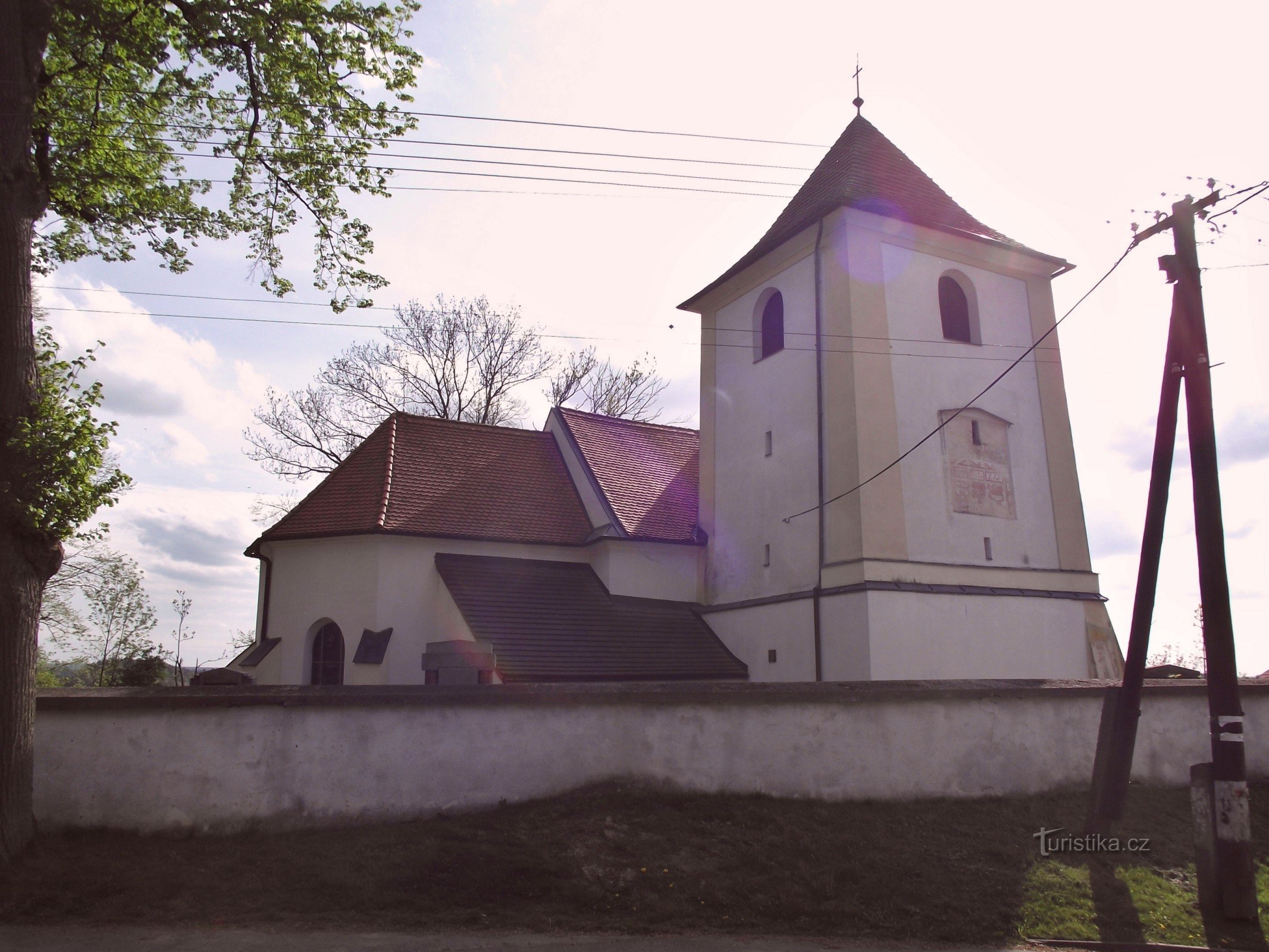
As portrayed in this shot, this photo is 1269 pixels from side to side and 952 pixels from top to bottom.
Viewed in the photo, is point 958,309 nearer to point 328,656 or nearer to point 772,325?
point 772,325

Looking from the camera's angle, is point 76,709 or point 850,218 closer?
point 76,709

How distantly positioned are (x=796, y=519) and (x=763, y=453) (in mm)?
1880

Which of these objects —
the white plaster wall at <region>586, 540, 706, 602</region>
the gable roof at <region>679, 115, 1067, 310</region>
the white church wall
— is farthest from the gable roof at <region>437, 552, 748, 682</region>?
the gable roof at <region>679, 115, 1067, 310</region>

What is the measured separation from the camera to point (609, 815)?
8.59 meters

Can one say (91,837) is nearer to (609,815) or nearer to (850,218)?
(609,815)

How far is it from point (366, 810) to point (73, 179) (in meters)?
6.92

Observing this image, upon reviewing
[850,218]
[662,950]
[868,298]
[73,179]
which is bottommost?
[662,950]

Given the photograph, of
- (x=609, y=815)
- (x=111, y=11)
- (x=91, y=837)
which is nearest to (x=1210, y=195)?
(x=609, y=815)

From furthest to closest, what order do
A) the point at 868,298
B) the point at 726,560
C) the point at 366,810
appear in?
the point at 726,560 < the point at 868,298 < the point at 366,810

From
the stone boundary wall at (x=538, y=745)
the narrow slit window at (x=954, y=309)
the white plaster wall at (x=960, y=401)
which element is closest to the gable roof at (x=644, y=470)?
the white plaster wall at (x=960, y=401)

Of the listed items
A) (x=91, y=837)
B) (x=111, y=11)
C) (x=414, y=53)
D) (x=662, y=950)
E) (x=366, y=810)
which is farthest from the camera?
(x=414, y=53)

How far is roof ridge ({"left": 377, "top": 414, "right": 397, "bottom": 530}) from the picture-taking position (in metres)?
17.0

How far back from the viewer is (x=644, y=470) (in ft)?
67.7

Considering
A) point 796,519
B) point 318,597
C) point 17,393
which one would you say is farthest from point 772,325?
point 17,393
